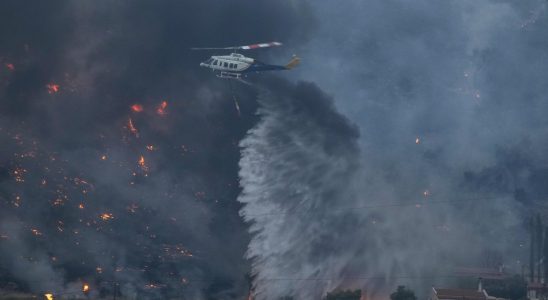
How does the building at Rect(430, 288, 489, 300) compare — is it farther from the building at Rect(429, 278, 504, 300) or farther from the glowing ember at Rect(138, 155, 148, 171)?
the glowing ember at Rect(138, 155, 148, 171)

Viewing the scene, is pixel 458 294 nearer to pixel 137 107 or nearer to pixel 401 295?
pixel 401 295

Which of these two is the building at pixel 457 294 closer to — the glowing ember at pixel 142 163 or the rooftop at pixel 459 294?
the rooftop at pixel 459 294

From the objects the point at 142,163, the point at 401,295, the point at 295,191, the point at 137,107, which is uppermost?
the point at 137,107

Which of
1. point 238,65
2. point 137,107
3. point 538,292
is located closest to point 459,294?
point 538,292

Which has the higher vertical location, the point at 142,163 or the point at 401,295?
the point at 142,163

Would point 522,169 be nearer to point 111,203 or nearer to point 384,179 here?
point 384,179

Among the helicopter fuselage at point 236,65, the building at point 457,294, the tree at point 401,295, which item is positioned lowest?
the tree at point 401,295

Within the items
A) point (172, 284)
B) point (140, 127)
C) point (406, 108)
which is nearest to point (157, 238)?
point (172, 284)

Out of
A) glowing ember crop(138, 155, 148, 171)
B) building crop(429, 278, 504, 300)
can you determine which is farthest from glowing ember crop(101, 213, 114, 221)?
building crop(429, 278, 504, 300)

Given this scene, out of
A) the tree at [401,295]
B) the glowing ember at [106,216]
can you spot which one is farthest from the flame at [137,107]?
the tree at [401,295]

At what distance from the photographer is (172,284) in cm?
8800

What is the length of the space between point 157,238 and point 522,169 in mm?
57457

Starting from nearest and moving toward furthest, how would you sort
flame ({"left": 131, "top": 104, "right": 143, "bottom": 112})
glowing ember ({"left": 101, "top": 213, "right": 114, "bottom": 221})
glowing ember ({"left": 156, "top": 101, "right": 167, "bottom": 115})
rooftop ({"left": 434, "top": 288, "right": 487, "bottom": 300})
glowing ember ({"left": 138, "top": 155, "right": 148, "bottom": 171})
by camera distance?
glowing ember ({"left": 101, "top": 213, "right": 114, "bottom": 221}) → rooftop ({"left": 434, "top": 288, "right": 487, "bottom": 300}) → glowing ember ({"left": 138, "top": 155, "right": 148, "bottom": 171}) → flame ({"left": 131, "top": 104, "right": 143, "bottom": 112}) → glowing ember ({"left": 156, "top": 101, "right": 167, "bottom": 115})

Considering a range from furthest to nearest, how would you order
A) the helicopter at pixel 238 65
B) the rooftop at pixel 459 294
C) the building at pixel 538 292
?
the building at pixel 538 292
the rooftop at pixel 459 294
the helicopter at pixel 238 65
